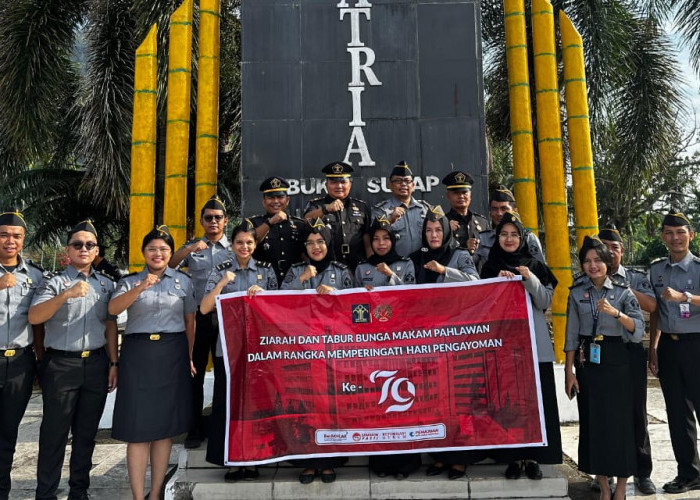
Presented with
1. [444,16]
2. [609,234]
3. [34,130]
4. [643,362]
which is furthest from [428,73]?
[34,130]

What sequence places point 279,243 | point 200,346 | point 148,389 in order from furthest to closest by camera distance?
point 279,243
point 200,346
point 148,389

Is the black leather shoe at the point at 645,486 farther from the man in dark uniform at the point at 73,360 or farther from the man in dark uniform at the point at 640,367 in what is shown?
the man in dark uniform at the point at 73,360

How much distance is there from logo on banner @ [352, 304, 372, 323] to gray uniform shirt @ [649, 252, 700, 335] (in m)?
2.16

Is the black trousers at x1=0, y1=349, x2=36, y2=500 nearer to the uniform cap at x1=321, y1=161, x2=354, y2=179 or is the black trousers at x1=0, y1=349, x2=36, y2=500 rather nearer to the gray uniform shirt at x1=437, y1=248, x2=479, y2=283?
the uniform cap at x1=321, y1=161, x2=354, y2=179

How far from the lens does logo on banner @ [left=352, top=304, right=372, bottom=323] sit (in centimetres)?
378

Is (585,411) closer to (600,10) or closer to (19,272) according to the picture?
(19,272)

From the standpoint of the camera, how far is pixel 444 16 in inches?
233

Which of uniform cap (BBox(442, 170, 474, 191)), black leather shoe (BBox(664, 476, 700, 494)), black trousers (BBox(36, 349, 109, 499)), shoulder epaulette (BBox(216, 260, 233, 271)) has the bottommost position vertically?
black leather shoe (BBox(664, 476, 700, 494))

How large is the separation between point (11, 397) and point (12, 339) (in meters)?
0.37

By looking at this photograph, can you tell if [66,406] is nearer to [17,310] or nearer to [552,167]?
[17,310]

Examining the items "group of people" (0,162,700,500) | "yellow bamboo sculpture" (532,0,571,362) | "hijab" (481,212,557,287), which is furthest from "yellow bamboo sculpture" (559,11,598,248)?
"hijab" (481,212,557,287)

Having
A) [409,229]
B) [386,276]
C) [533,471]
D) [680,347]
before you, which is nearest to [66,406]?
[386,276]

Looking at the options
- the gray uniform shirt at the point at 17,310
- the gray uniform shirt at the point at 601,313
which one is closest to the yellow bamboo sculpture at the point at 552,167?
the gray uniform shirt at the point at 601,313

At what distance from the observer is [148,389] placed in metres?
3.57
